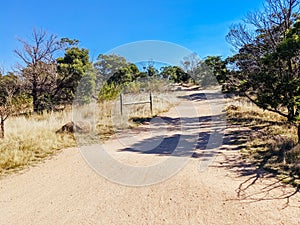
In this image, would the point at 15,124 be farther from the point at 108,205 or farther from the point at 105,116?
the point at 108,205

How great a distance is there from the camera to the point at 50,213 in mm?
2760

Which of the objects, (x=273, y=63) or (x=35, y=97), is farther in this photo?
(x=35, y=97)

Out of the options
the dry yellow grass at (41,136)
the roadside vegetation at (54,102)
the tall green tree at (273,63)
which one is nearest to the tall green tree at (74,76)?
A: the roadside vegetation at (54,102)

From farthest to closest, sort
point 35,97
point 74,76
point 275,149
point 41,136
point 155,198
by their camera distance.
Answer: point 74,76 < point 35,97 < point 41,136 < point 275,149 < point 155,198

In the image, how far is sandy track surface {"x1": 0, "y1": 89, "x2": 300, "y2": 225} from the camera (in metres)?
2.56

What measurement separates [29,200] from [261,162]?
4123 mm

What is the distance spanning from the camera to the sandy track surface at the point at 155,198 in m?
2.56

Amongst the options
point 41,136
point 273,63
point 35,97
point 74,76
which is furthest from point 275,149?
point 35,97

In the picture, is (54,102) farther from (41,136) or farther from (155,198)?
(155,198)

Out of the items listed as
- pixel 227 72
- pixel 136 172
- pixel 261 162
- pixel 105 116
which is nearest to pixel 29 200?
pixel 136 172

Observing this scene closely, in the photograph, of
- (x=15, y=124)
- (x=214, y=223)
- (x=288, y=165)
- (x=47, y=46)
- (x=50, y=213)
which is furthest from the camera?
(x=47, y=46)

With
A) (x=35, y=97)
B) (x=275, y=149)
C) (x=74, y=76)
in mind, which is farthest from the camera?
(x=74, y=76)

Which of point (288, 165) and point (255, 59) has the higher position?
point (255, 59)

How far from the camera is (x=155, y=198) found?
3029 millimetres
